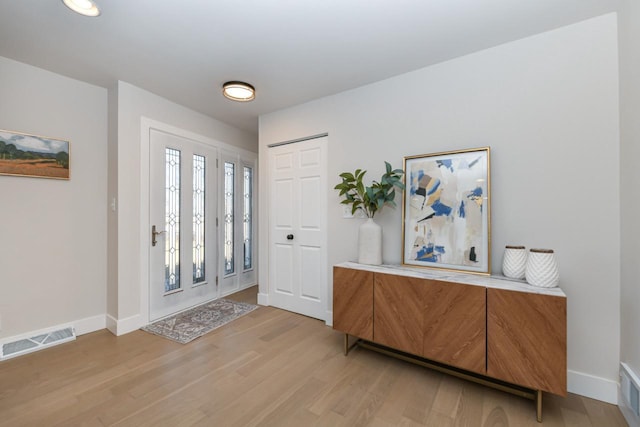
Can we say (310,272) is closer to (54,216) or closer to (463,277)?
(463,277)

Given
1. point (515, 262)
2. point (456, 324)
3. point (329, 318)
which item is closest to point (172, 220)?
point (329, 318)

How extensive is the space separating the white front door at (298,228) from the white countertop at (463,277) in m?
0.81

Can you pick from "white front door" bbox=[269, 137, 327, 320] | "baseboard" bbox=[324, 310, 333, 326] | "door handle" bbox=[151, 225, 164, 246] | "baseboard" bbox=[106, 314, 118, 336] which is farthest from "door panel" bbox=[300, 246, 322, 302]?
"baseboard" bbox=[106, 314, 118, 336]

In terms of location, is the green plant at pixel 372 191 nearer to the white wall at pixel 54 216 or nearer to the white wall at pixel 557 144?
the white wall at pixel 557 144

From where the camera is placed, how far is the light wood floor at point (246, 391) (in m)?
1.58

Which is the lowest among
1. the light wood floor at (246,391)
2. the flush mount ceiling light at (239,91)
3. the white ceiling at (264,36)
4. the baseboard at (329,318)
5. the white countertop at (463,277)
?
the light wood floor at (246,391)

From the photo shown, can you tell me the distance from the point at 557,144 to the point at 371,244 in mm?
1549

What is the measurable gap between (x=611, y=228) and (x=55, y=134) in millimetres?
4666

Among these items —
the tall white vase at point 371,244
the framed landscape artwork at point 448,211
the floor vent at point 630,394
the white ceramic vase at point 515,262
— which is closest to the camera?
the floor vent at point 630,394

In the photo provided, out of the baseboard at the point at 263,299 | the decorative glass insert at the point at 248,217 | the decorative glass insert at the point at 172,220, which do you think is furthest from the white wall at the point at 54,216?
the decorative glass insert at the point at 248,217

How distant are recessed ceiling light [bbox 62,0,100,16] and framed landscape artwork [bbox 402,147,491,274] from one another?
2489 millimetres

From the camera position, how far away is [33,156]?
8.02ft

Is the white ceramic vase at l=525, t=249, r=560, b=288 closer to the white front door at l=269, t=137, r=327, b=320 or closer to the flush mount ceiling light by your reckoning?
the white front door at l=269, t=137, r=327, b=320

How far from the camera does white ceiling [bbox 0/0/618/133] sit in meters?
1.72
